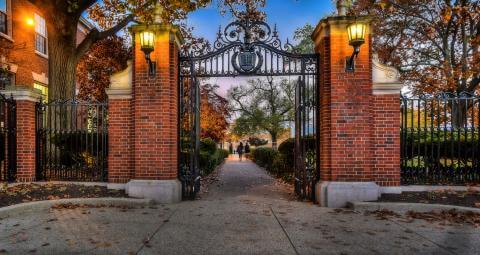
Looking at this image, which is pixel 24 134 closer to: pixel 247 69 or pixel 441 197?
pixel 247 69

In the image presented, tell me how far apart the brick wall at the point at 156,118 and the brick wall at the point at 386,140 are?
436cm

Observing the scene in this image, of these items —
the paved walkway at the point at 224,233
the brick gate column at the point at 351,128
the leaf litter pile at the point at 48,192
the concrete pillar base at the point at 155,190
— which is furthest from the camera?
the concrete pillar base at the point at 155,190

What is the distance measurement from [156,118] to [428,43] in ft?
55.5

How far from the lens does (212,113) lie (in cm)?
3256

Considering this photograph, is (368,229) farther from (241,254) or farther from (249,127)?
(249,127)

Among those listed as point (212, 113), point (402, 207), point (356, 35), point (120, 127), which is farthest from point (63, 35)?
point (212, 113)

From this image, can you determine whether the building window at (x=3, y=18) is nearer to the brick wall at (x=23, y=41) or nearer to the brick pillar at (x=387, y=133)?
the brick wall at (x=23, y=41)

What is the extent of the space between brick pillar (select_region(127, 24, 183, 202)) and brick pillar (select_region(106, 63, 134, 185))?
37 centimetres

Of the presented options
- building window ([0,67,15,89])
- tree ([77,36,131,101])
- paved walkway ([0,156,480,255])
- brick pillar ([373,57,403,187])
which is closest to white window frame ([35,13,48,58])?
tree ([77,36,131,101])

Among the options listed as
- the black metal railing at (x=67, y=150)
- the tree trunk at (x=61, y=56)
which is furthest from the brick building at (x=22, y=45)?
the black metal railing at (x=67, y=150)

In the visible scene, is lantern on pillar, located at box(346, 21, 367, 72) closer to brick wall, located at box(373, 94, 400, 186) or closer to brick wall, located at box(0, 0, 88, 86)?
brick wall, located at box(373, 94, 400, 186)

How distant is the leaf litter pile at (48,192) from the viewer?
23.8ft

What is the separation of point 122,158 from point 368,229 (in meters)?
5.45

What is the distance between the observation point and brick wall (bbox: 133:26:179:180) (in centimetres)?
783
